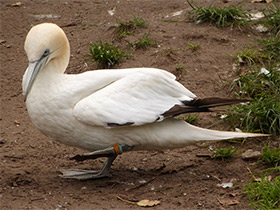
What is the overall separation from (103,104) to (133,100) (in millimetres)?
295

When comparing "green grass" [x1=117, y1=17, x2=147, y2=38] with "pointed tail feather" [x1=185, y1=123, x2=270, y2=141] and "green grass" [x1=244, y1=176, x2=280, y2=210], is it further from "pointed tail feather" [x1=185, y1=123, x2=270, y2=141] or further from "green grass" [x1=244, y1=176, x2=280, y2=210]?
"green grass" [x1=244, y1=176, x2=280, y2=210]

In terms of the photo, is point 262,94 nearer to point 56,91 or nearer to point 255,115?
point 255,115

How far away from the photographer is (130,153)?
559 centimetres

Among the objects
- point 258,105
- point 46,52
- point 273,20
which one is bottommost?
point 258,105

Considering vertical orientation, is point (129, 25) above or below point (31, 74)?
below

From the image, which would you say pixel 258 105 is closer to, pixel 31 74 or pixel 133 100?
pixel 133 100

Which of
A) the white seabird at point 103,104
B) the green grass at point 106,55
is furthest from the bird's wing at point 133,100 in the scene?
the green grass at point 106,55

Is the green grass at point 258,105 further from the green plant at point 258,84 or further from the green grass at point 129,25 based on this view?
the green grass at point 129,25

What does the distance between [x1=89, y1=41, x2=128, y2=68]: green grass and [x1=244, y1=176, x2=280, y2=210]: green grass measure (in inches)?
119

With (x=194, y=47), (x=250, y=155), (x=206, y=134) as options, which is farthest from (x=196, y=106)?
(x=194, y=47)

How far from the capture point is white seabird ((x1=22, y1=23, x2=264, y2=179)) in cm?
454

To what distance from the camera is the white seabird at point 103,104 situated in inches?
179

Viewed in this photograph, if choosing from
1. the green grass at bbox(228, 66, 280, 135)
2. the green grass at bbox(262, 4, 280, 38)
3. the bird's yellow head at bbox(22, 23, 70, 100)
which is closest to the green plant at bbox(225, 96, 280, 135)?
the green grass at bbox(228, 66, 280, 135)

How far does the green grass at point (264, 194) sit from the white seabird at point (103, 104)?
0.70 meters
